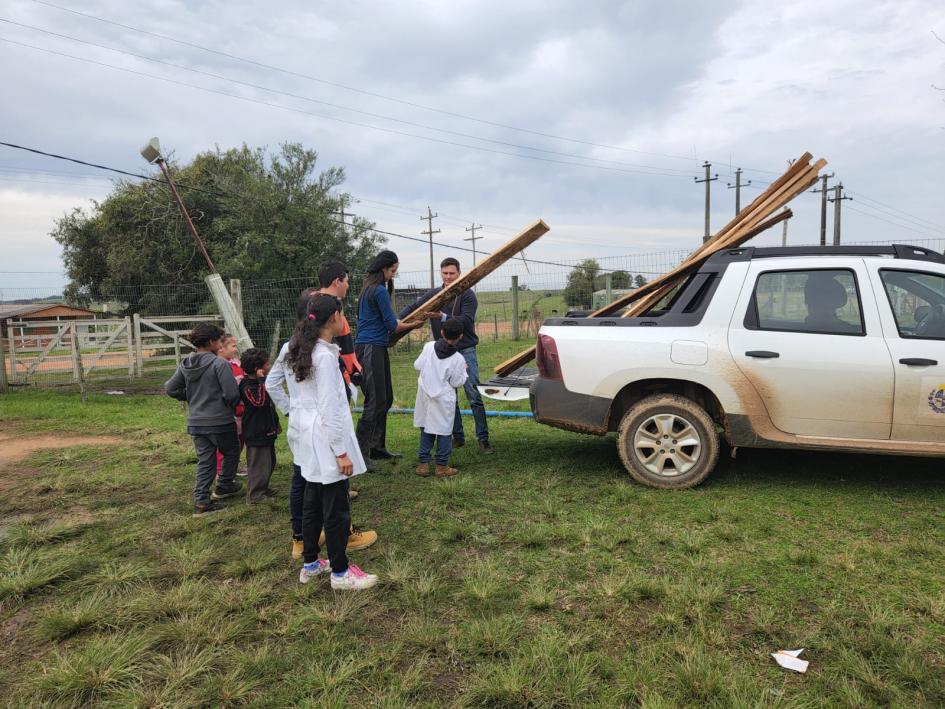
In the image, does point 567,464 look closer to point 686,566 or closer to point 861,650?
point 686,566

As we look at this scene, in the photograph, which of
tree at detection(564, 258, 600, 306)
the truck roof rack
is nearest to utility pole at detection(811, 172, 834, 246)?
tree at detection(564, 258, 600, 306)

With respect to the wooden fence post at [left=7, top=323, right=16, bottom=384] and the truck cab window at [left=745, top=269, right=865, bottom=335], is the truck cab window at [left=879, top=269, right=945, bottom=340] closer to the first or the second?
the truck cab window at [left=745, top=269, right=865, bottom=335]

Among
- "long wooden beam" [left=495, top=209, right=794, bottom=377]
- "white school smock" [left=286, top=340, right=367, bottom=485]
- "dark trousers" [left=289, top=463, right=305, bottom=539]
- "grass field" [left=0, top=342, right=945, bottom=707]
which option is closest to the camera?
"grass field" [left=0, top=342, right=945, bottom=707]

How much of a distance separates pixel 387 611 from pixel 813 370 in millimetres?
3312

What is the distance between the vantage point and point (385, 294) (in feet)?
17.3

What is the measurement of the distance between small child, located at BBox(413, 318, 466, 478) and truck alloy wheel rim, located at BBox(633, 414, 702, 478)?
1575 millimetres

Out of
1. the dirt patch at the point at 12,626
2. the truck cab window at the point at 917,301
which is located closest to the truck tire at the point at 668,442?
the truck cab window at the point at 917,301

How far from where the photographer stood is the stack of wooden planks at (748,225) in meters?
5.57

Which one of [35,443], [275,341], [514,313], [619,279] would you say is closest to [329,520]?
[35,443]

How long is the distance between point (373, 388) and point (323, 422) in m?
2.09

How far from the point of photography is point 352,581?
3.21 meters

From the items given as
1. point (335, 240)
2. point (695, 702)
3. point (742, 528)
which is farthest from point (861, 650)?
point (335, 240)

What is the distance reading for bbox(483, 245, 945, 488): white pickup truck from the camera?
4.12 meters

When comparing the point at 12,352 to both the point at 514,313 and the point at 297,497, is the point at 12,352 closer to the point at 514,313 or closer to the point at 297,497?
the point at 297,497
